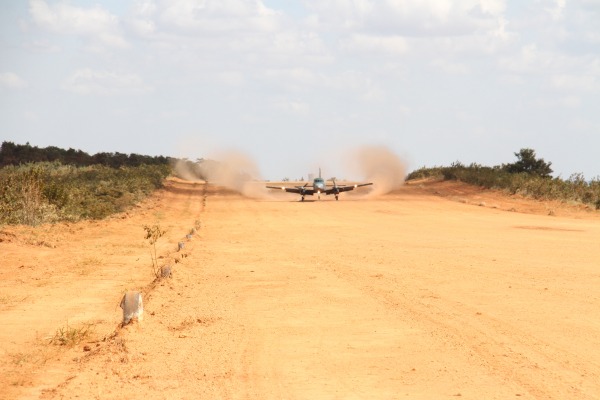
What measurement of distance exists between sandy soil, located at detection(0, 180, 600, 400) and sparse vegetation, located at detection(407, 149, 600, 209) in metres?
17.4

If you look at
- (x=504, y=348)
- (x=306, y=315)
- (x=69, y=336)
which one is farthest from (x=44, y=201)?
(x=504, y=348)

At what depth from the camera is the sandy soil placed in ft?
29.9

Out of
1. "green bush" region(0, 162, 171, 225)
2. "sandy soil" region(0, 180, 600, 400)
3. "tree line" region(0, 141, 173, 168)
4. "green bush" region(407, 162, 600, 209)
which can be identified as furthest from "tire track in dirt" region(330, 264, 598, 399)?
"tree line" region(0, 141, 173, 168)

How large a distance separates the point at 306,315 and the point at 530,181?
37848 millimetres

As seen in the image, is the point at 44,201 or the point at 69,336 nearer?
Answer: the point at 69,336

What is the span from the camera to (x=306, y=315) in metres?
13.1

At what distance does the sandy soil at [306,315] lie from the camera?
9117 millimetres

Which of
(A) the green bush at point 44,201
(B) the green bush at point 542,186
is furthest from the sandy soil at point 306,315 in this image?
(B) the green bush at point 542,186

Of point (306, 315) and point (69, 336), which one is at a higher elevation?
point (306, 315)

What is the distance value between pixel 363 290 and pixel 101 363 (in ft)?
20.7

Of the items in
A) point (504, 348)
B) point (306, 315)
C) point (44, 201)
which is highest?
point (44, 201)

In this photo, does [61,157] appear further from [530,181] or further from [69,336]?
[69,336]

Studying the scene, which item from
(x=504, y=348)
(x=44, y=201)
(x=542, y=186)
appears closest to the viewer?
(x=504, y=348)

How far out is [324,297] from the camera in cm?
1480
